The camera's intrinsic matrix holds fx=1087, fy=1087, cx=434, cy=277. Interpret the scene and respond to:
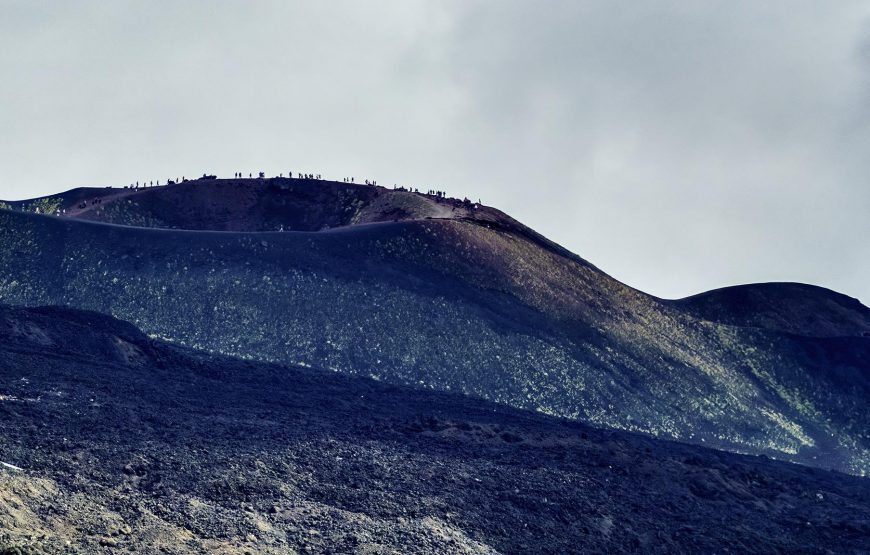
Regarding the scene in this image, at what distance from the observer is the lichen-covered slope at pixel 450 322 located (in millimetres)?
43500

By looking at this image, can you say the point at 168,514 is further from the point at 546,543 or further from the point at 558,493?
the point at 558,493

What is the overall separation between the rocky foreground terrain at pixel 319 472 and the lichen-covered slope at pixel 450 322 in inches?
117

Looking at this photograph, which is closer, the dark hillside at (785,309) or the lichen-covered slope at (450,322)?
the lichen-covered slope at (450,322)

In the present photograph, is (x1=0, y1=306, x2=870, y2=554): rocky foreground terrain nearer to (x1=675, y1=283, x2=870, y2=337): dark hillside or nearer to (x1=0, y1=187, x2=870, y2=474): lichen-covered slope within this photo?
(x1=0, y1=187, x2=870, y2=474): lichen-covered slope

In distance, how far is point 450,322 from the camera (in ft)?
156

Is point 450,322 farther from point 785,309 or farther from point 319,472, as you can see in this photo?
point 785,309

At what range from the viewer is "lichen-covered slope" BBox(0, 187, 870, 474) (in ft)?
143

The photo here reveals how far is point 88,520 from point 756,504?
20818 mm

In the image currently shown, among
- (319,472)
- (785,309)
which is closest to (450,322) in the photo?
(319,472)

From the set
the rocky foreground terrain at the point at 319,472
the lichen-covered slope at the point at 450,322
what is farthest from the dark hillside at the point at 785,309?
the rocky foreground terrain at the point at 319,472

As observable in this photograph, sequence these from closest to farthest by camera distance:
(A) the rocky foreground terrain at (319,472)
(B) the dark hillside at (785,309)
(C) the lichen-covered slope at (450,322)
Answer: (A) the rocky foreground terrain at (319,472), (C) the lichen-covered slope at (450,322), (B) the dark hillside at (785,309)

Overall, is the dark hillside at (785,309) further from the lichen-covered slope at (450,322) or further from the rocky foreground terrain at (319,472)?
the rocky foreground terrain at (319,472)

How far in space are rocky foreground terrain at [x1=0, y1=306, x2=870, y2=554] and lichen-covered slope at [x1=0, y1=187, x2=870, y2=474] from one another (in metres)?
2.98

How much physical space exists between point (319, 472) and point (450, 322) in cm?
2158
